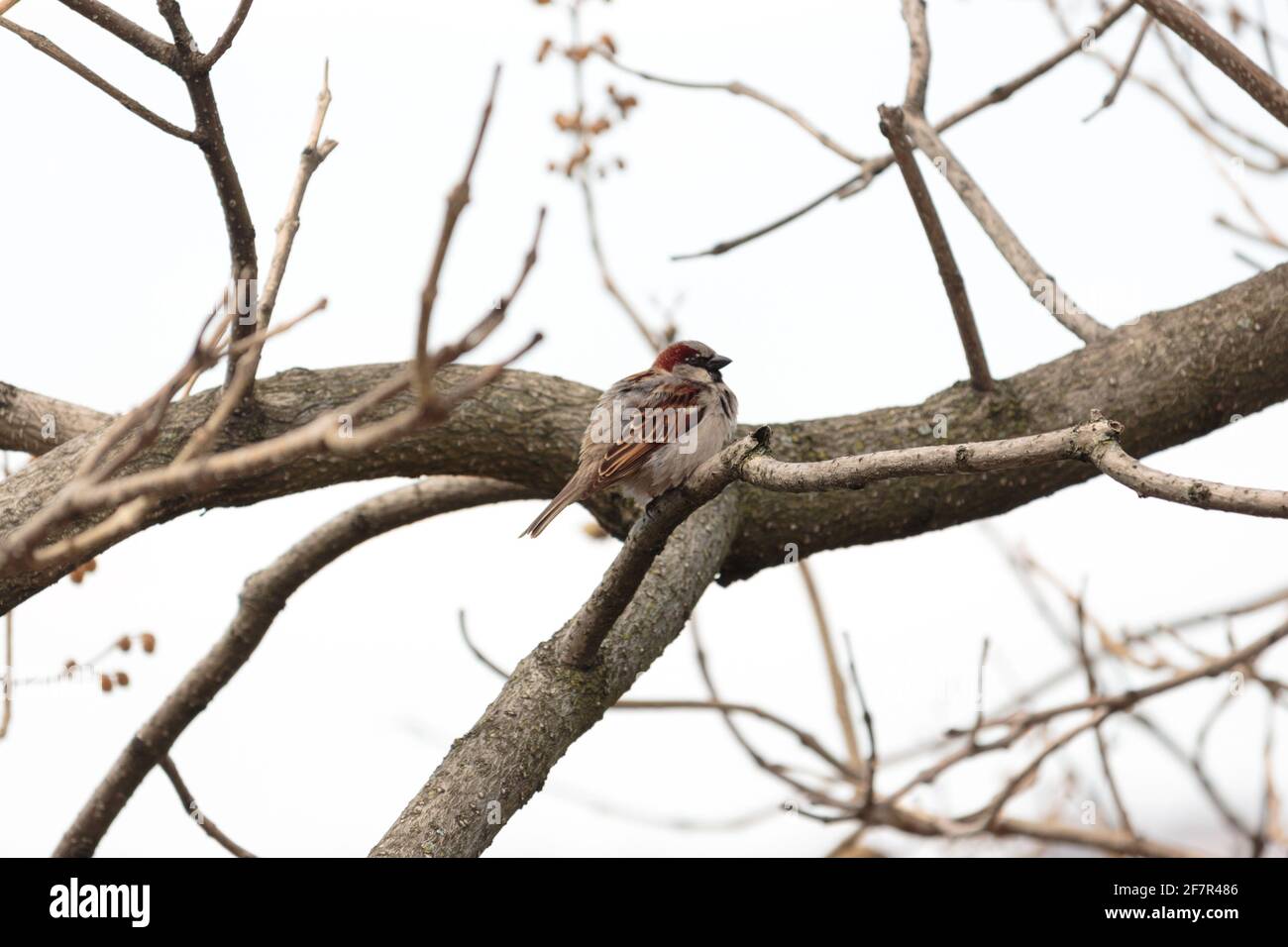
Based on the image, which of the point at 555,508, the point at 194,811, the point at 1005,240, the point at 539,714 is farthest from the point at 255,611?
the point at 1005,240

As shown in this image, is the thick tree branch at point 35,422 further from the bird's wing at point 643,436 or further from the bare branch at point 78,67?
the bird's wing at point 643,436

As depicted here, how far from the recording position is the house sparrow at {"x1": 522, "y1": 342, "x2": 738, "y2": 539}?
4.50 m

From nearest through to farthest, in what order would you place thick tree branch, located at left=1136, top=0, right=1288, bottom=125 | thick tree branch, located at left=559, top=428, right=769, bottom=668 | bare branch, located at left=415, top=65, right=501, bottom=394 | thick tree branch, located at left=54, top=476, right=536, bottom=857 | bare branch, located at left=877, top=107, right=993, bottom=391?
bare branch, located at left=415, top=65, right=501, bottom=394
thick tree branch, located at left=559, top=428, right=769, bottom=668
thick tree branch, located at left=1136, top=0, right=1288, bottom=125
bare branch, located at left=877, top=107, right=993, bottom=391
thick tree branch, located at left=54, top=476, right=536, bottom=857

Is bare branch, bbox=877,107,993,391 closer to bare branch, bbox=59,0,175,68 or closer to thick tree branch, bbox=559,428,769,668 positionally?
thick tree branch, bbox=559,428,769,668

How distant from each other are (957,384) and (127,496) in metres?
4.28

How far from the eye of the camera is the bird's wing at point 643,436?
448 cm

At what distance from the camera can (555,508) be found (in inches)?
174

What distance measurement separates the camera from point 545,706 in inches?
162

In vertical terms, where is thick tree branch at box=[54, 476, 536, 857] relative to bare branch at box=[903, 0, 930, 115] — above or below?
below

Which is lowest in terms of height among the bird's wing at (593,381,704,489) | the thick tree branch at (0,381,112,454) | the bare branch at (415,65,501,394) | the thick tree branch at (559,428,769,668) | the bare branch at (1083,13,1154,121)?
the bare branch at (415,65,501,394)

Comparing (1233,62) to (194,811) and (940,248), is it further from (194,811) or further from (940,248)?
(194,811)

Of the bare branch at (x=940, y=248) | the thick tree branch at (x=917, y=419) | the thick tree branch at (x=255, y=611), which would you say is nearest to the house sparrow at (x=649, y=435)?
the thick tree branch at (x=917, y=419)

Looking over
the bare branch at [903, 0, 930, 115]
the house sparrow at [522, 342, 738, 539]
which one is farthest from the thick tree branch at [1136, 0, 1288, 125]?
the house sparrow at [522, 342, 738, 539]
